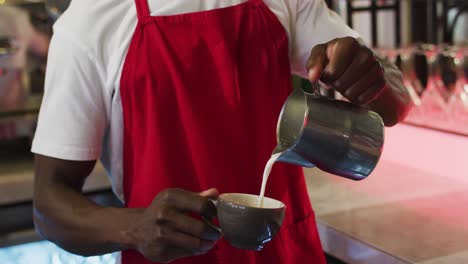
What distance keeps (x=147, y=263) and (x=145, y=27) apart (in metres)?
0.44

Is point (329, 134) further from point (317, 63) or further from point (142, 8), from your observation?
point (142, 8)

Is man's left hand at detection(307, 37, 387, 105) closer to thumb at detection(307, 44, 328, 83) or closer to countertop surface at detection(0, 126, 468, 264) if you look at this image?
thumb at detection(307, 44, 328, 83)

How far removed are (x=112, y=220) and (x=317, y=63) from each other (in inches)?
17.0

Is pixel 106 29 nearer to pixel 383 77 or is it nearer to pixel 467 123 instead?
pixel 383 77

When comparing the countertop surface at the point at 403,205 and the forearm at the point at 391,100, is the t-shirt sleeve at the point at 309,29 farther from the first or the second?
the countertop surface at the point at 403,205

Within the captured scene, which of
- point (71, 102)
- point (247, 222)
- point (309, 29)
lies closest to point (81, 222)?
point (71, 102)

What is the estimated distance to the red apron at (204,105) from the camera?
1.43 metres

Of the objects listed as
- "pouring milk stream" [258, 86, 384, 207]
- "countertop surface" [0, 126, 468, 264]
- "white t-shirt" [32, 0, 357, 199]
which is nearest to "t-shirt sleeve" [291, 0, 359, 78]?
"white t-shirt" [32, 0, 357, 199]

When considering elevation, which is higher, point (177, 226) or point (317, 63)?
point (317, 63)

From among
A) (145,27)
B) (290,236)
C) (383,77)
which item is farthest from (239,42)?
(290,236)

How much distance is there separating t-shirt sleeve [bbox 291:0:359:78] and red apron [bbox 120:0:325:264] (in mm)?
76

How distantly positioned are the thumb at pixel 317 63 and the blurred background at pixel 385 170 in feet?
1.46

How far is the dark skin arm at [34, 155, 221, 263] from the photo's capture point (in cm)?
123

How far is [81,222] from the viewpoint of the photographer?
1385 mm
